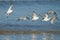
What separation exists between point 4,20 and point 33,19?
159cm

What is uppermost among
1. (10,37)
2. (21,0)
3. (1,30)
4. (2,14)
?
(21,0)

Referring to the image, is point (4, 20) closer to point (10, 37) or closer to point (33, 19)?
point (33, 19)

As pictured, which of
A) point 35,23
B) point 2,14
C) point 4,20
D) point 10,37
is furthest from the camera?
point 2,14

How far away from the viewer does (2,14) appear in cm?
2191

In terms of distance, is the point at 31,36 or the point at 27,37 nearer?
the point at 27,37

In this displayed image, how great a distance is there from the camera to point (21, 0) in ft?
115

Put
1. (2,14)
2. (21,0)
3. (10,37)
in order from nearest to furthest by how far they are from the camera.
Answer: (10,37)
(2,14)
(21,0)

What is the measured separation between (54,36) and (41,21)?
4.08 metres

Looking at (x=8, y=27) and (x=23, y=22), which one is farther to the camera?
(x=23, y=22)

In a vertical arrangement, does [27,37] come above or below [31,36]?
below

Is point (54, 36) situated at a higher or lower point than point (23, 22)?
lower

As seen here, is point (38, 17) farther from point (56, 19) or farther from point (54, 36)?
point (54, 36)

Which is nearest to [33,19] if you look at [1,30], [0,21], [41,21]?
[41,21]

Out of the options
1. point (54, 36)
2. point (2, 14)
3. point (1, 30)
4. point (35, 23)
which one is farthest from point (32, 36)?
point (2, 14)
